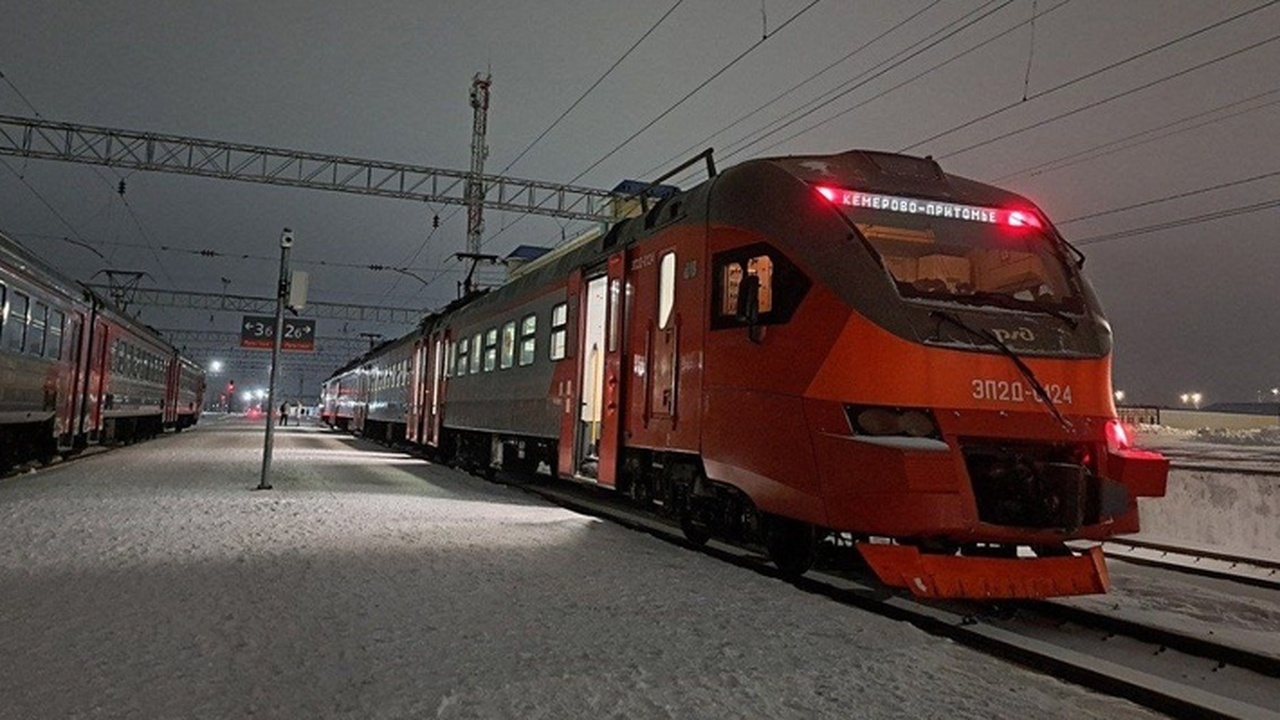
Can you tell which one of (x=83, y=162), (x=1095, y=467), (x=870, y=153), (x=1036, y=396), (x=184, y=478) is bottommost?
(x=184, y=478)

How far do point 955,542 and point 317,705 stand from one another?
4.04 m

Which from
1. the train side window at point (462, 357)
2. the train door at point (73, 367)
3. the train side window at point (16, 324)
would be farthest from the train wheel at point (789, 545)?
the train door at point (73, 367)

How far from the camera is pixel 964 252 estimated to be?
6.37m

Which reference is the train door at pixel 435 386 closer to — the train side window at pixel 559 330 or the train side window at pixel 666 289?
the train side window at pixel 559 330

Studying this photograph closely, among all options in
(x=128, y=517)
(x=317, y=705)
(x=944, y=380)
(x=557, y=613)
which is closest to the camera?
(x=317, y=705)

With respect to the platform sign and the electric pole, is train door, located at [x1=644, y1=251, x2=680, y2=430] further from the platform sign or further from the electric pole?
the platform sign

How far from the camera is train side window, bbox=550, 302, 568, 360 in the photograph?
11.1 meters

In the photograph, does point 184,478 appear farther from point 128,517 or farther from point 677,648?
point 677,648

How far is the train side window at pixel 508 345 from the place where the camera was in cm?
1330

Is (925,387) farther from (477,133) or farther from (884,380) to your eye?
(477,133)

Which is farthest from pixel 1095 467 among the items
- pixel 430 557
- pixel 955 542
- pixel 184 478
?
pixel 184 478

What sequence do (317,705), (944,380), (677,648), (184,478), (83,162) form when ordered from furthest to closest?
1. (83,162)
2. (184,478)
3. (944,380)
4. (677,648)
5. (317,705)

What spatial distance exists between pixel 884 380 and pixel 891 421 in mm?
278

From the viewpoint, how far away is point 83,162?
2056cm
